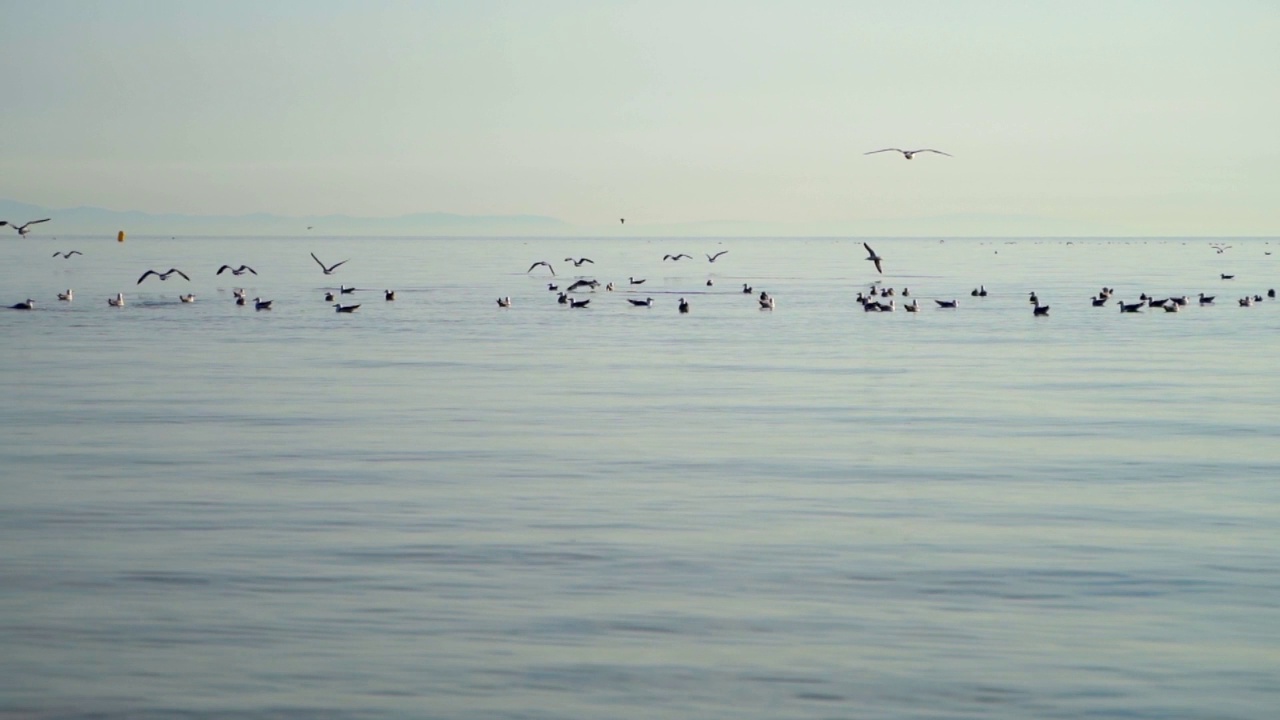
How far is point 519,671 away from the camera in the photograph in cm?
1054

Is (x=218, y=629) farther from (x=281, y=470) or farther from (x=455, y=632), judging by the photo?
(x=281, y=470)

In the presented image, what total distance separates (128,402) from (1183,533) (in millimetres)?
18022

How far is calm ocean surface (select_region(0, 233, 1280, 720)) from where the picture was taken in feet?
33.8

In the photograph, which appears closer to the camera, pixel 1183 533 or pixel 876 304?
pixel 1183 533

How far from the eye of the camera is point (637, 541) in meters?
14.5

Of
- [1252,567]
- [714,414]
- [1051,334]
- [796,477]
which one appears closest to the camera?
[1252,567]

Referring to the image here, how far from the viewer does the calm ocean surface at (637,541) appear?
10.3m

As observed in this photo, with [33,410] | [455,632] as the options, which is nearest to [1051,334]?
[33,410]

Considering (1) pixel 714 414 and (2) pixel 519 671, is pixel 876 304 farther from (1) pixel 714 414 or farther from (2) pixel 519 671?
(2) pixel 519 671

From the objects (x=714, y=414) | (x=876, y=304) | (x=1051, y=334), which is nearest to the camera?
(x=714, y=414)

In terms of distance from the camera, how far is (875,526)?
1515cm

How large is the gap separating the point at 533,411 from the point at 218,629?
1337 centimetres

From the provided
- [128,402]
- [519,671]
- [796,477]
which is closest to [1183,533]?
[796,477]

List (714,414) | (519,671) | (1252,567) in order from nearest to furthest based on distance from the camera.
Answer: (519,671) → (1252,567) → (714,414)
